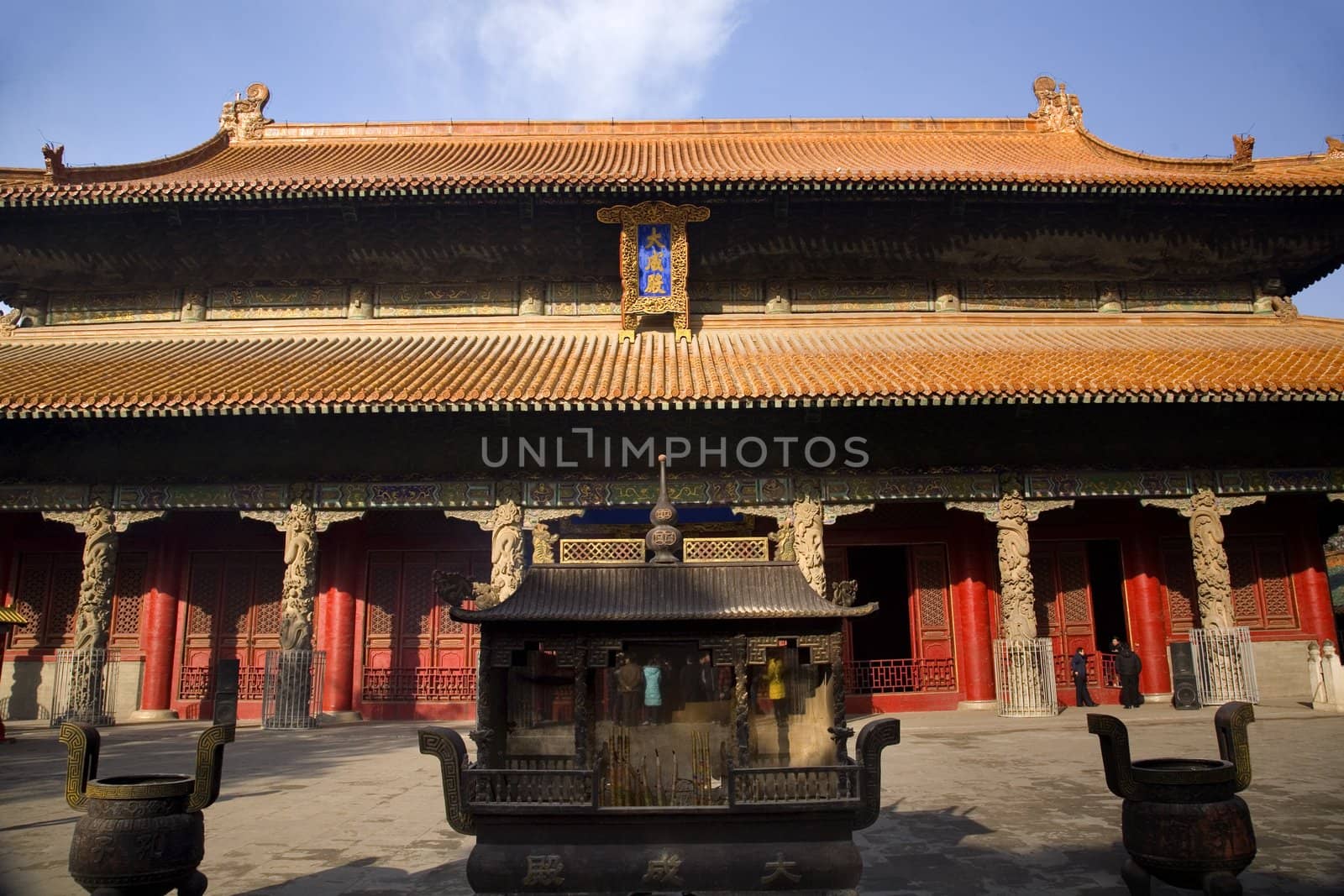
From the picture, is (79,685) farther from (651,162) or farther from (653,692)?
(651,162)

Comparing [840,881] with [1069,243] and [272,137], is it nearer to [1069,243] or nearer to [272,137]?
[1069,243]

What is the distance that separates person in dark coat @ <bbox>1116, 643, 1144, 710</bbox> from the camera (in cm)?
1353

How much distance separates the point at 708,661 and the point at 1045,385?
8.15 m

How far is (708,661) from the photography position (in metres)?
5.18

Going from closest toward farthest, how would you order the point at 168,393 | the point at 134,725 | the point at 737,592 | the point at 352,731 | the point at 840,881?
the point at 840,881 < the point at 737,592 < the point at 168,393 < the point at 352,731 < the point at 134,725

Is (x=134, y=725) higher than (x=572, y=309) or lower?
lower

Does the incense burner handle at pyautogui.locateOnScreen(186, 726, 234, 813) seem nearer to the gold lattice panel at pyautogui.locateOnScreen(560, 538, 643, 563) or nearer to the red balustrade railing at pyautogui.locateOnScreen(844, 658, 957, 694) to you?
the gold lattice panel at pyautogui.locateOnScreen(560, 538, 643, 563)

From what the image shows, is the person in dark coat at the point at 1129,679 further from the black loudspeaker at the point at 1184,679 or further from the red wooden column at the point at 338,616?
the red wooden column at the point at 338,616

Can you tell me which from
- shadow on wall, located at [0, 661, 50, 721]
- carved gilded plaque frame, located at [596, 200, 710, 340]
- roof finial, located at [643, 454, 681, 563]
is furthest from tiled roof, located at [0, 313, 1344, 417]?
roof finial, located at [643, 454, 681, 563]

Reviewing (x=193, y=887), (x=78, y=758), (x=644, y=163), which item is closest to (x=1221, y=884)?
(x=193, y=887)

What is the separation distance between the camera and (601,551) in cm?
542

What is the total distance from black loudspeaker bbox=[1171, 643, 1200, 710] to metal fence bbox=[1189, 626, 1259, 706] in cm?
6

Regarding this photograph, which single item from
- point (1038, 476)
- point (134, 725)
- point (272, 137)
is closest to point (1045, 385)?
point (1038, 476)

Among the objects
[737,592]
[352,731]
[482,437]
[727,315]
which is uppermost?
[727,315]
